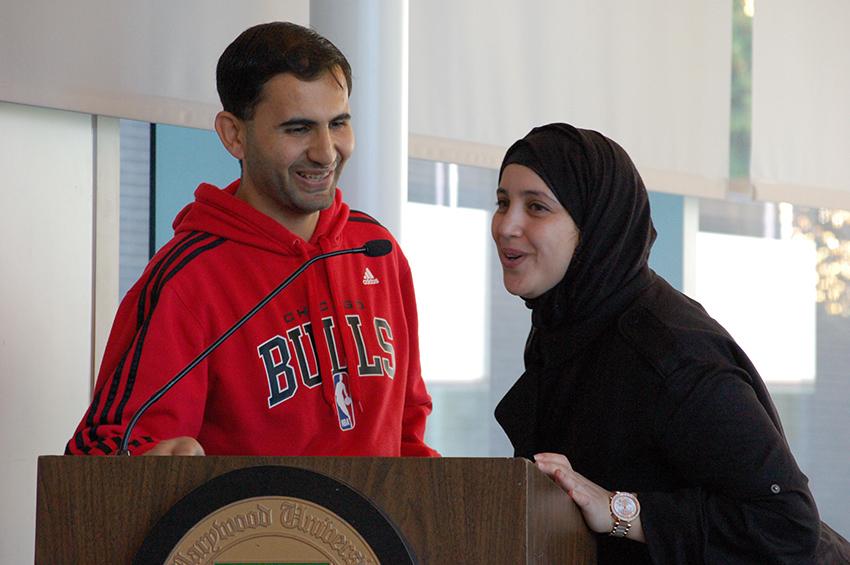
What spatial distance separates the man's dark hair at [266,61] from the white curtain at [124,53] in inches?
35.4

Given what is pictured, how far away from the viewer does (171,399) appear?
172 cm

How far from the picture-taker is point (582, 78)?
13.3ft

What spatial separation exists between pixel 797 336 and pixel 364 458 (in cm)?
413

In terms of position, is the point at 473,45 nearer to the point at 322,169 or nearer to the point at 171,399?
the point at 322,169

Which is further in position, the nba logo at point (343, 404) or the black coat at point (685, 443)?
the nba logo at point (343, 404)

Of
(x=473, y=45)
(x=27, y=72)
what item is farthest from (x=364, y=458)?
(x=473, y=45)

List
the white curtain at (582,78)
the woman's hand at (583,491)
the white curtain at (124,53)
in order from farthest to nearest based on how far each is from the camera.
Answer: the white curtain at (582,78) → the white curtain at (124,53) → the woman's hand at (583,491)

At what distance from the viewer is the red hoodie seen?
176 centimetres

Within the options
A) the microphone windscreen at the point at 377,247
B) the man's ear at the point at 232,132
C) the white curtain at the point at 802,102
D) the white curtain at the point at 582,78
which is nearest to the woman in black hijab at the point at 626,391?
the microphone windscreen at the point at 377,247

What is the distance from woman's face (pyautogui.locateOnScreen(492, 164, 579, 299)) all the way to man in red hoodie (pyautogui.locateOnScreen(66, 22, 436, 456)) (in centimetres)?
34

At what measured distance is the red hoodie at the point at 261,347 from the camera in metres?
1.76

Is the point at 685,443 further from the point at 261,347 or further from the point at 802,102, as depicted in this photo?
the point at 802,102

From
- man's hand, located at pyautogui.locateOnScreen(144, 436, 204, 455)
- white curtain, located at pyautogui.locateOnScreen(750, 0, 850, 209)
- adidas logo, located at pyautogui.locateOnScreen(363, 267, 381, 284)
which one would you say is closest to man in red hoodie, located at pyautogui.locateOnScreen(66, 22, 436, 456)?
adidas logo, located at pyautogui.locateOnScreen(363, 267, 381, 284)

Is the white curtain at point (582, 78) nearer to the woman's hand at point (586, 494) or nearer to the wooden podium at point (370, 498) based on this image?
the woman's hand at point (586, 494)
